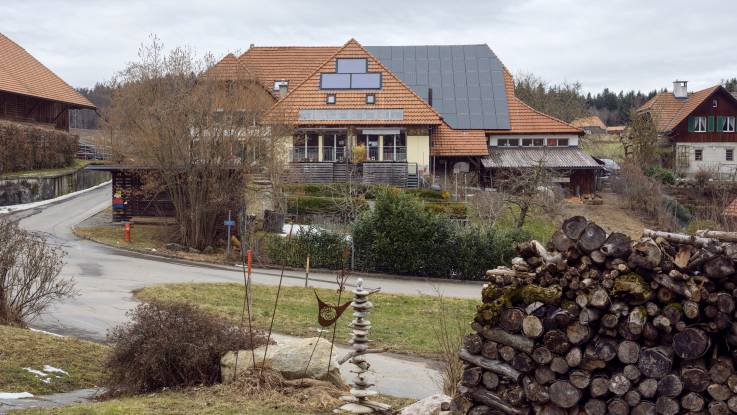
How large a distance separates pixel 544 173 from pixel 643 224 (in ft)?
28.2

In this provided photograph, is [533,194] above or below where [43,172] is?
below

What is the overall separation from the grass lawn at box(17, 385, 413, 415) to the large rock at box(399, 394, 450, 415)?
1192 millimetres

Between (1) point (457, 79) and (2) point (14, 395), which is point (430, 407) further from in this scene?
(1) point (457, 79)

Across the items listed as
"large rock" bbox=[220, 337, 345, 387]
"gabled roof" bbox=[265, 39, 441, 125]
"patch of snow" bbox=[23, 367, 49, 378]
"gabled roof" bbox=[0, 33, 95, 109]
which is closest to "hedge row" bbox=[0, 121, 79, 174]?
"gabled roof" bbox=[0, 33, 95, 109]

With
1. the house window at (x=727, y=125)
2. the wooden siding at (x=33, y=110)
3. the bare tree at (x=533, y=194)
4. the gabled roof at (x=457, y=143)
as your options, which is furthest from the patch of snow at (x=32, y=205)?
the house window at (x=727, y=125)

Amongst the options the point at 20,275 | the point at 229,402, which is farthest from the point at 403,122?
the point at 229,402

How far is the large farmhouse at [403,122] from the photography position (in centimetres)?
5004

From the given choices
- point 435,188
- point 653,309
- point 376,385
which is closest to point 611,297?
point 653,309

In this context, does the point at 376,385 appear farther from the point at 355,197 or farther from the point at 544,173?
the point at 544,173

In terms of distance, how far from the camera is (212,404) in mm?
11352

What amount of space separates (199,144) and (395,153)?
18.7 meters

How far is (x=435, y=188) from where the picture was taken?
47.4m

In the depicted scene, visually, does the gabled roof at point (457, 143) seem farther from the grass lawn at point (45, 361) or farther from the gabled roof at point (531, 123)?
the grass lawn at point (45, 361)

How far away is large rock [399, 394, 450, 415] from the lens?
1085 centimetres
